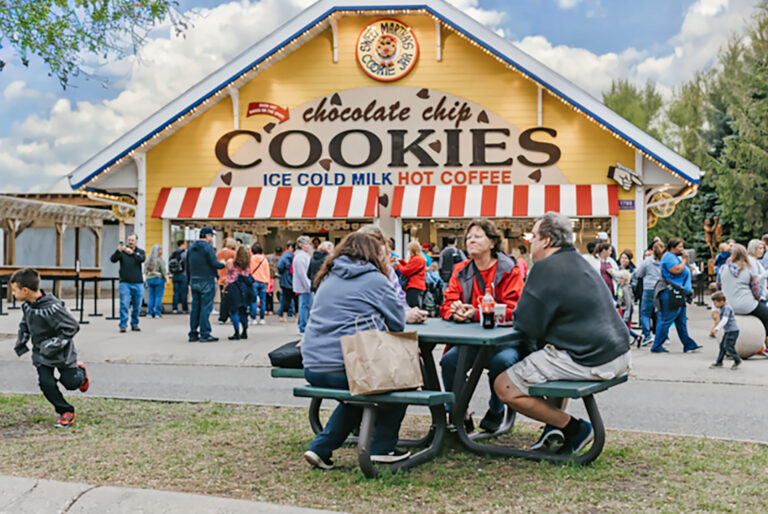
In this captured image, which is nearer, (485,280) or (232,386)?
(485,280)

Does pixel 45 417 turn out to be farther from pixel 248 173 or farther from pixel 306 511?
pixel 248 173

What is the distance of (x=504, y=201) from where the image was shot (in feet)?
67.2

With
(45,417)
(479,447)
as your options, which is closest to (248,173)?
(45,417)

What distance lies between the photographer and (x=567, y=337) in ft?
18.8

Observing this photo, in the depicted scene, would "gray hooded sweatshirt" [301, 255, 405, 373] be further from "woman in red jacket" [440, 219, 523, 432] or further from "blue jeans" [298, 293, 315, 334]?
"blue jeans" [298, 293, 315, 334]

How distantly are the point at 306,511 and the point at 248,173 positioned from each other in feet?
58.7

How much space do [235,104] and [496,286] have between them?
15948mm

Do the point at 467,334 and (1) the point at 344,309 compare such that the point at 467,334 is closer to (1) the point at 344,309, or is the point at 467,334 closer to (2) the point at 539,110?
(1) the point at 344,309

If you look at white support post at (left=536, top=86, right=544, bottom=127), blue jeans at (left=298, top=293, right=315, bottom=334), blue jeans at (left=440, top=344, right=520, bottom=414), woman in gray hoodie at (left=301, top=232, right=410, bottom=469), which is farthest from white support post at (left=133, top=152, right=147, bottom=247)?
woman in gray hoodie at (left=301, top=232, right=410, bottom=469)

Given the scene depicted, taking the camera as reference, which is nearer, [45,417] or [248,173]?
[45,417]

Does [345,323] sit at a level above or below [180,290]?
above

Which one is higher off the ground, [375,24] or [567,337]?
[375,24]

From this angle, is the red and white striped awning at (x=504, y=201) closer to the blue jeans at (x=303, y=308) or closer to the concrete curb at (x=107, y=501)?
the blue jeans at (x=303, y=308)

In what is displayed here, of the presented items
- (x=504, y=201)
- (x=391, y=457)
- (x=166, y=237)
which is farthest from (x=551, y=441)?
(x=166, y=237)
